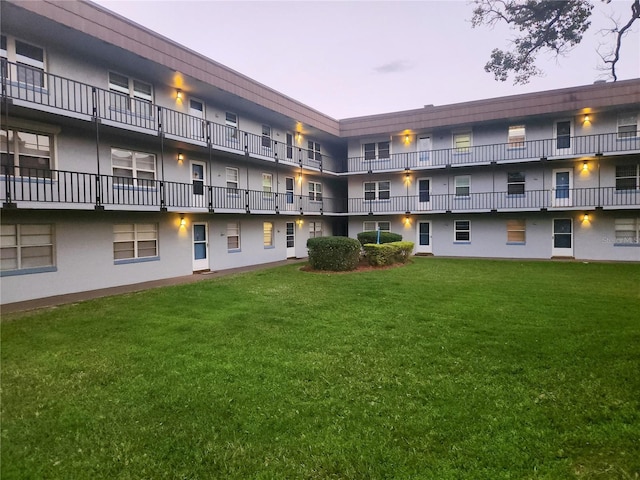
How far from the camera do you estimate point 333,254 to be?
1551cm

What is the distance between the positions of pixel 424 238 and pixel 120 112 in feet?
62.3

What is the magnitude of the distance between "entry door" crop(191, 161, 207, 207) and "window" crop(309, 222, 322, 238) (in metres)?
10.0

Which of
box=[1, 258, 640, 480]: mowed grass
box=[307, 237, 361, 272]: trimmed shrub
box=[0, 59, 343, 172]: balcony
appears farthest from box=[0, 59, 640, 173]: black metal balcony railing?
box=[1, 258, 640, 480]: mowed grass

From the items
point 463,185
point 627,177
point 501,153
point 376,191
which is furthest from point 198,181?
Result: point 627,177

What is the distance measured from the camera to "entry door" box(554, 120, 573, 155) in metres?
20.2

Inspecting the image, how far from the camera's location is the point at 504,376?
Result: 4.78 m

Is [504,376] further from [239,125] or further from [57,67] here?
[239,125]

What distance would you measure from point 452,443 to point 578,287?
1026cm

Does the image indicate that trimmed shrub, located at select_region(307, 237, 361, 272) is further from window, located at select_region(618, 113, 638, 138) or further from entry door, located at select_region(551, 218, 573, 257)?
window, located at select_region(618, 113, 638, 138)

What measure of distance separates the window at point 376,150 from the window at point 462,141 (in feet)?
14.8

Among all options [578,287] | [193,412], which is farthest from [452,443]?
[578,287]

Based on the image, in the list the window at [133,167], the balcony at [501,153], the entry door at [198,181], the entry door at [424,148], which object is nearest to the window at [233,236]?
the entry door at [198,181]

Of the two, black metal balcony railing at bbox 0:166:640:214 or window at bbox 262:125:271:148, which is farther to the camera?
window at bbox 262:125:271:148

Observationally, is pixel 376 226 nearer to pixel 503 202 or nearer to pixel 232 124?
pixel 503 202
